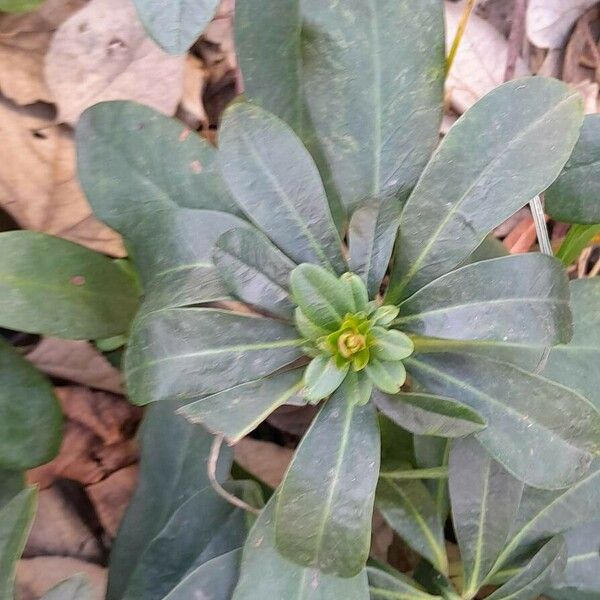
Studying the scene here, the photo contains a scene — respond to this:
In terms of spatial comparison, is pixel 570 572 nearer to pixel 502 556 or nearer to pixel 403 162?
pixel 502 556

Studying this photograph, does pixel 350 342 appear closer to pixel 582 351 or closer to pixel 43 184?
pixel 582 351

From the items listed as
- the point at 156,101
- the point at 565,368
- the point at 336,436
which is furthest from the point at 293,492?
the point at 156,101

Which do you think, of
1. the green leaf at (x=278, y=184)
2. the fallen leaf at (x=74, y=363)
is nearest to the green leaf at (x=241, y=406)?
the green leaf at (x=278, y=184)

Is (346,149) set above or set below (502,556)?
above

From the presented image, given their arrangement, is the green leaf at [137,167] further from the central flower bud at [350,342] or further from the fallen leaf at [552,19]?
the fallen leaf at [552,19]

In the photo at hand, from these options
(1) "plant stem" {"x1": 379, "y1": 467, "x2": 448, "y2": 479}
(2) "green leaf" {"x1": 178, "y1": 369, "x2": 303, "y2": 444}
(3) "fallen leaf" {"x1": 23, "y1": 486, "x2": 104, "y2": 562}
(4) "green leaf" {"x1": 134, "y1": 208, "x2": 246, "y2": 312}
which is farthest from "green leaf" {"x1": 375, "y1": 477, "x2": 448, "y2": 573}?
(3) "fallen leaf" {"x1": 23, "y1": 486, "x2": 104, "y2": 562}

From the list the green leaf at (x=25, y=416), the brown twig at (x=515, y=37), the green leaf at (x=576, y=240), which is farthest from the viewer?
the brown twig at (x=515, y=37)
